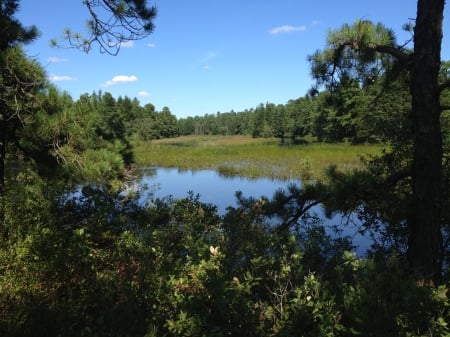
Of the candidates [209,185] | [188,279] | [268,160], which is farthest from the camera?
[268,160]

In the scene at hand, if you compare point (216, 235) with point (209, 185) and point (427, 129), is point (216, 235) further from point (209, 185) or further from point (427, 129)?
point (209, 185)

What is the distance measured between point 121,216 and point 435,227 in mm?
3104

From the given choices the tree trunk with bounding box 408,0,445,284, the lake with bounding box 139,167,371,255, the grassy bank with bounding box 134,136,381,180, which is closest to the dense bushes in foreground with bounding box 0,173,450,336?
the tree trunk with bounding box 408,0,445,284

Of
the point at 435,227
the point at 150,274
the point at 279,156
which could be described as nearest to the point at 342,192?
the point at 435,227

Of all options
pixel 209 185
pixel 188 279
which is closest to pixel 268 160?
pixel 209 185

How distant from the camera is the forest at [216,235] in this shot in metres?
2.10

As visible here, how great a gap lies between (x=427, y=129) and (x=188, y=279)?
7.62ft

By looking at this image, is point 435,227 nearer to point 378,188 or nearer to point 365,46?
point 378,188

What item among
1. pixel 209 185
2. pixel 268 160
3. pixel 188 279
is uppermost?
pixel 188 279

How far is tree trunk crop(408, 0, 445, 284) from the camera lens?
3.34 metres

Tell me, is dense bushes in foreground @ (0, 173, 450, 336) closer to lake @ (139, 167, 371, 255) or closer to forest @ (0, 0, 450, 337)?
forest @ (0, 0, 450, 337)

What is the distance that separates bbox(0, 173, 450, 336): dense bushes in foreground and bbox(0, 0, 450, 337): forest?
0.04 feet

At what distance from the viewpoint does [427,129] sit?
3355 millimetres

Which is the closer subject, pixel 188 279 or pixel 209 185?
pixel 188 279
